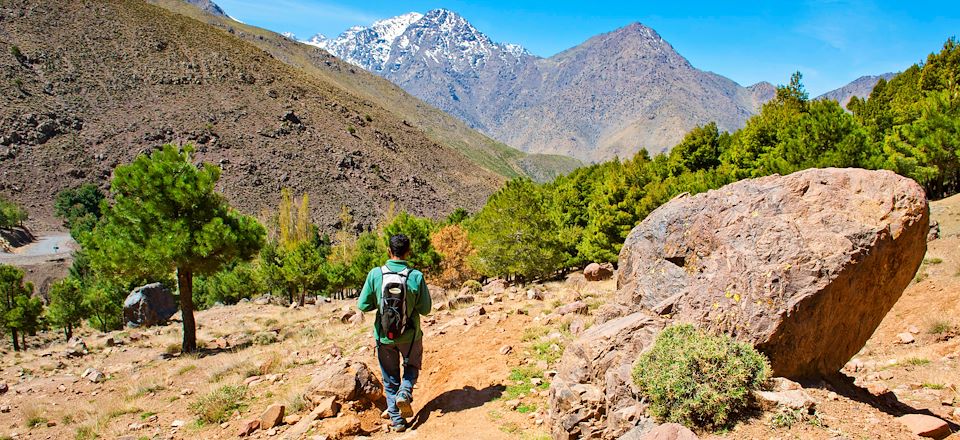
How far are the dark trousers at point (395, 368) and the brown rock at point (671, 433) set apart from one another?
317 cm

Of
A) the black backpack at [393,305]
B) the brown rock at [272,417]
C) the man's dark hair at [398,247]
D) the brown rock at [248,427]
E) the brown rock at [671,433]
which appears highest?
the man's dark hair at [398,247]

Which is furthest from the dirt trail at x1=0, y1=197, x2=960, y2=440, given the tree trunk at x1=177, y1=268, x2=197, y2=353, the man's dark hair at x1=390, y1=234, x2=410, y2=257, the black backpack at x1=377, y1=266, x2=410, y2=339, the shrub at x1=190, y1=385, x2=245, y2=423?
the man's dark hair at x1=390, y1=234, x2=410, y2=257

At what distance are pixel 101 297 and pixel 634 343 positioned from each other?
45.5 meters

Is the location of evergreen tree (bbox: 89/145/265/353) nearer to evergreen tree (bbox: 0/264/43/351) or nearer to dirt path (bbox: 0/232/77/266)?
evergreen tree (bbox: 0/264/43/351)

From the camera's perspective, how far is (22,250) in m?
65.6

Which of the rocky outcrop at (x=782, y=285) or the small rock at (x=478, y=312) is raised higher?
the rocky outcrop at (x=782, y=285)

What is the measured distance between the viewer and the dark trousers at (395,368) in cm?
633

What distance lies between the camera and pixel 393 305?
6.07m

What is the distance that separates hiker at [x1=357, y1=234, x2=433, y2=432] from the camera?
6086 mm

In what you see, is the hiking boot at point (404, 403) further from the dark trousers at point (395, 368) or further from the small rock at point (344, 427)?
the small rock at point (344, 427)

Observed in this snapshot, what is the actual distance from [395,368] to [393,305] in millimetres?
938

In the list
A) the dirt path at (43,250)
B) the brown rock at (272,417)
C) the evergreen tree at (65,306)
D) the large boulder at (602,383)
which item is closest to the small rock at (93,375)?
the brown rock at (272,417)

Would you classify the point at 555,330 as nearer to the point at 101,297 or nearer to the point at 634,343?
the point at 634,343

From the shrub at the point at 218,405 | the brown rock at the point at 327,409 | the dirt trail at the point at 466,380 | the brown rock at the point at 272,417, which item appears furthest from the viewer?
the shrub at the point at 218,405
